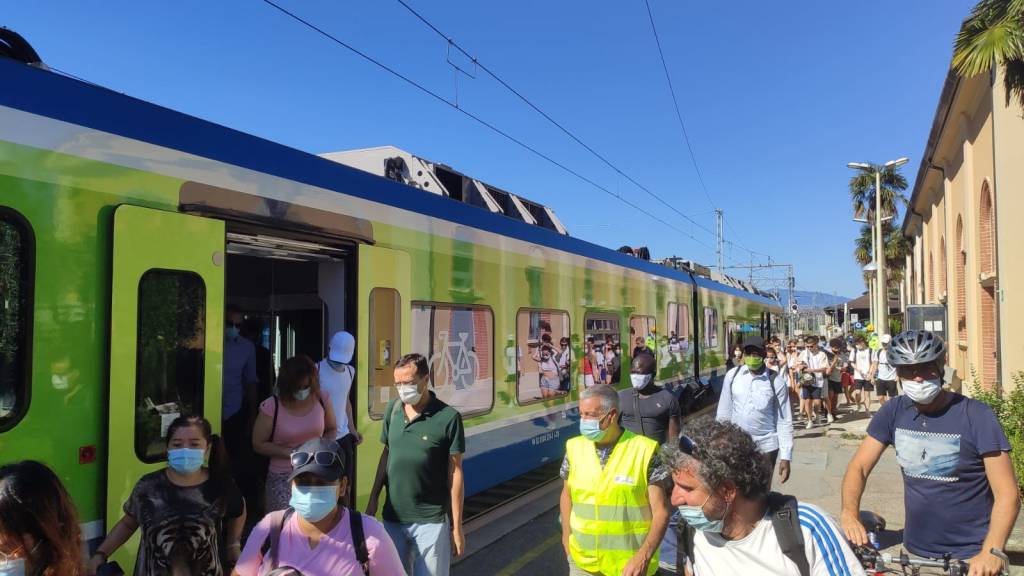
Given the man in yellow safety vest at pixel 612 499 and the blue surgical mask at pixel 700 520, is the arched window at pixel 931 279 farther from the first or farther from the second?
the blue surgical mask at pixel 700 520

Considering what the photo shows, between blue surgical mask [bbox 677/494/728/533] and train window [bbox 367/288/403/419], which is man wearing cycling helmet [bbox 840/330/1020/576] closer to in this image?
blue surgical mask [bbox 677/494/728/533]

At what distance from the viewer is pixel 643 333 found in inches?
444

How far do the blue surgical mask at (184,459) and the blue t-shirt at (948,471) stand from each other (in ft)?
9.88

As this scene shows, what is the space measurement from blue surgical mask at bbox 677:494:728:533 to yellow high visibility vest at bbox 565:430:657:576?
114 centimetres

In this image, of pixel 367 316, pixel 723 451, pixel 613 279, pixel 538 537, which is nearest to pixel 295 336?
pixel 367 316

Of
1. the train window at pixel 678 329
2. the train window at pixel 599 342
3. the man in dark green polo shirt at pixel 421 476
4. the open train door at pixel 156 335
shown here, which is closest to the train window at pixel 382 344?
the man in dark green polo shirt at pixel 421 476

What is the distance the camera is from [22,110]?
313cm

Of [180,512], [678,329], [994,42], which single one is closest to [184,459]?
[180,512]

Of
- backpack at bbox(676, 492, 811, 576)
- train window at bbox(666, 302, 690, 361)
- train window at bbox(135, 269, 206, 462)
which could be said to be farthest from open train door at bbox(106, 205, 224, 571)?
train window at bbox(666, 302, 690, 361)

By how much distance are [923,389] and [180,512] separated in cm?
315

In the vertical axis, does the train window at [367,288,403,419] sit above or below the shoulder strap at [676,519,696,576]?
Answer: above

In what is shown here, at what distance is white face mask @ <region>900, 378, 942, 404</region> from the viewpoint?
3.12 meters

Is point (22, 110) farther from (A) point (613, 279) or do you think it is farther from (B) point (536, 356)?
(A) point (613, 279)

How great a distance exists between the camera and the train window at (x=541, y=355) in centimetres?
733
